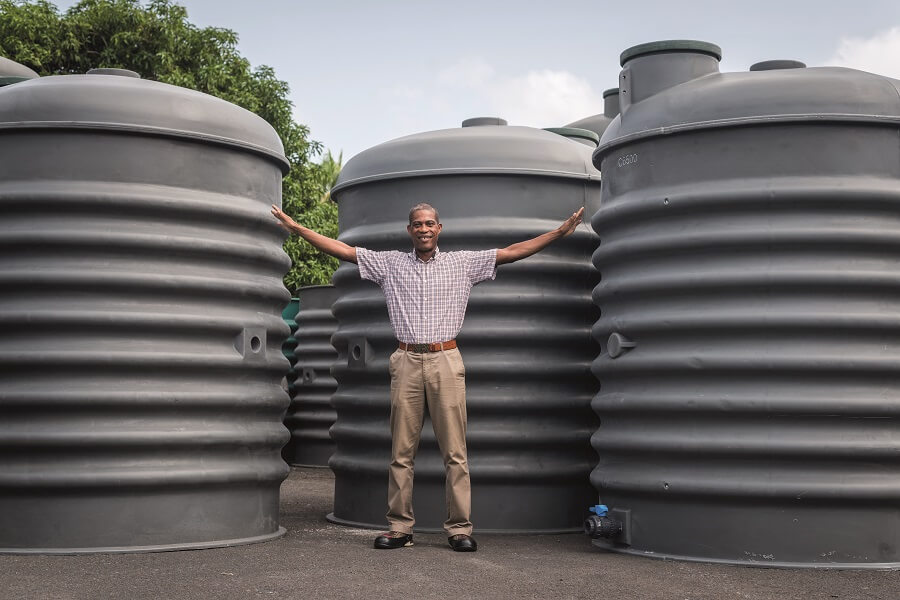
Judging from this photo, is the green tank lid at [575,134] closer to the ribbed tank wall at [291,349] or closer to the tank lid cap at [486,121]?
the tank lid cap at [486,121]

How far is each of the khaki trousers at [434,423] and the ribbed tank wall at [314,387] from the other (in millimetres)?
6588

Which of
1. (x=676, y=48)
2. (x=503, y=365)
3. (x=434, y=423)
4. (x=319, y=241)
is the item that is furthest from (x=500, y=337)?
(x=676, y=48)

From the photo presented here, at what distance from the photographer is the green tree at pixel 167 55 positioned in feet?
84.6

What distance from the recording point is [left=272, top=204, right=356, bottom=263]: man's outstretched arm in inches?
256

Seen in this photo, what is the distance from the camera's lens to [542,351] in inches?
282

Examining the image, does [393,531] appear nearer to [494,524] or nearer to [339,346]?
[494,524]

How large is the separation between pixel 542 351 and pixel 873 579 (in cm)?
258

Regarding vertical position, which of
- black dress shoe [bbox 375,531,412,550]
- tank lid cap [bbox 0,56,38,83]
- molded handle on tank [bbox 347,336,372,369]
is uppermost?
tank lid cap [bbox 0,56,38,83]

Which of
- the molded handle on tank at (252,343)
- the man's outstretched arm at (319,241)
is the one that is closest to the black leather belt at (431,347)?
the man's outstretched arm at (319,241)

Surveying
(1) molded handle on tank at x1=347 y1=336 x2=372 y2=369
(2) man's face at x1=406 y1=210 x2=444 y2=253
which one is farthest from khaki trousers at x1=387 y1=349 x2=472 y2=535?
(1) molded handle on tank at x1=347 y1=336 x2=372 y2=369

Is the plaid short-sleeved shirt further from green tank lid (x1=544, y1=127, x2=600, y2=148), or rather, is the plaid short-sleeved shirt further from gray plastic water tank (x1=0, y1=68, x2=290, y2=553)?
green tank lid (x1=544, y1=127, x2=600, y2=148)

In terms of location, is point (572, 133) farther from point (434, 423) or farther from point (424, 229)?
point (434, 423)

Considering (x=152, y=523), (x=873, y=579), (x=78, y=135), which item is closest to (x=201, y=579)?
(x=152, y=523)

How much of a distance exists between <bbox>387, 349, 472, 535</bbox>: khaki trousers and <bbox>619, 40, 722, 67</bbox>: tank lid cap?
2.01m
